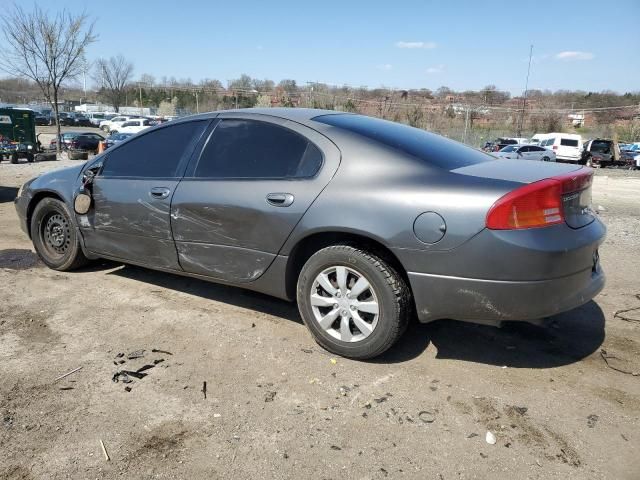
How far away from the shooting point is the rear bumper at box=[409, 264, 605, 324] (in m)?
2.67

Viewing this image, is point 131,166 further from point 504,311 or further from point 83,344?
point 504,311

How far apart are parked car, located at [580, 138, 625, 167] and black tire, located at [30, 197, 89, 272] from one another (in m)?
30.3

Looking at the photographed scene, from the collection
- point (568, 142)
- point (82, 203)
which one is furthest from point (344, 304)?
point (568, 142)

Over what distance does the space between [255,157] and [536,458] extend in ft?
8.00

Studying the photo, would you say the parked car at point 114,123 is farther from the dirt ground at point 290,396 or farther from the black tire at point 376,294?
the black tire at point 376,294

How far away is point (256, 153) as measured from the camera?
11.5 feet

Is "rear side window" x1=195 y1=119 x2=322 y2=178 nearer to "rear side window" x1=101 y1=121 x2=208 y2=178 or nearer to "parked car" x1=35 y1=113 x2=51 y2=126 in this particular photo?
"rear side window" x1=101 y1=121 x2=208 y2=178

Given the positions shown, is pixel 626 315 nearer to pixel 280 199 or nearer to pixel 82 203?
pixel 280 199

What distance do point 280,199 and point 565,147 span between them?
1306 inches

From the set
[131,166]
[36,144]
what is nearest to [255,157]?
[131,166]

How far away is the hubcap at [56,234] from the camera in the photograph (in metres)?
4.71

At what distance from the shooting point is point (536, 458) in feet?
7.41

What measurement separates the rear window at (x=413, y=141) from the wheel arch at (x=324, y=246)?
0.59m

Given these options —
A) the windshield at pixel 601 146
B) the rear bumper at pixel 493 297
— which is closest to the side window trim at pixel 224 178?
the rear bumper at pixel 493 297
